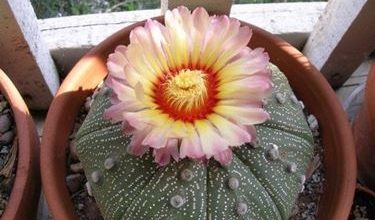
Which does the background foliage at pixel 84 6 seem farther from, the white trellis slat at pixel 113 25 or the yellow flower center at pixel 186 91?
the yellow flower center at pixel 186 91

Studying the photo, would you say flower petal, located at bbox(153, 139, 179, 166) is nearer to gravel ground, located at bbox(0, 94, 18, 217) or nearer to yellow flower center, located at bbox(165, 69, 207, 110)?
yellow flower center, located at bbox(165, 69, 207, 110)

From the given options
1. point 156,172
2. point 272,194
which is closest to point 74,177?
point 156,172

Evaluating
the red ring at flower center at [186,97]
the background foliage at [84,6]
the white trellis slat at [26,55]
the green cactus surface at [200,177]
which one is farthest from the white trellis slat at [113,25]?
the red ring at flower center at [186,97]

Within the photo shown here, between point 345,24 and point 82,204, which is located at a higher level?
point 345,24

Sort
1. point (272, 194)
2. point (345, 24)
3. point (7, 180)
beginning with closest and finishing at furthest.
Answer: point (272, 194) → point (7, 180) → point (345, 24)

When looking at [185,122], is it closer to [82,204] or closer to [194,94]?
[194,94]

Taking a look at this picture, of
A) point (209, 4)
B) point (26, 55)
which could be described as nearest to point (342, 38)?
point (209, 4)
